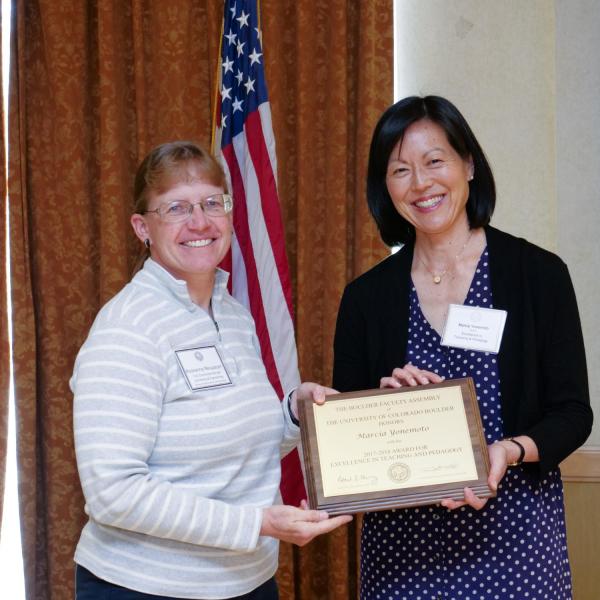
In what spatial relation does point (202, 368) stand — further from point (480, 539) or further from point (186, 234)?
point (480, 539)

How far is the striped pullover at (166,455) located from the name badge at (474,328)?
0.54 metres

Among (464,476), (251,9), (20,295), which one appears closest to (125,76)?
(251,9)

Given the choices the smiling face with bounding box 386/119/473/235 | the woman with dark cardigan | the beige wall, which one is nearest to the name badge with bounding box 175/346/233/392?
the woman with dark cardigan

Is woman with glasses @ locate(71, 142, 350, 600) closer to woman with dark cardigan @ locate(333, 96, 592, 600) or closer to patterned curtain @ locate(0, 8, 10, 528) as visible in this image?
woman with dark cardigan @ locate(333, 96, 592, 600)

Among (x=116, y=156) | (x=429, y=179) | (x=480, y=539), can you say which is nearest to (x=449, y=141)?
(x=429, y=179)

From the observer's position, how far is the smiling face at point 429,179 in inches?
89.8

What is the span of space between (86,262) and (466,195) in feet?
7.06

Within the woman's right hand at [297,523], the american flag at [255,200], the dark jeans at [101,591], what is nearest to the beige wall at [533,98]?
the american flag at [255,200]

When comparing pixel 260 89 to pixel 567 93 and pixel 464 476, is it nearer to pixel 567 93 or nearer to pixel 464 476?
pixel 567 93

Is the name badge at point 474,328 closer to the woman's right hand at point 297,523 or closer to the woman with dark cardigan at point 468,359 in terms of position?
the woman with dark cardigan at point 468,359

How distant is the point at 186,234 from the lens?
6.96ft

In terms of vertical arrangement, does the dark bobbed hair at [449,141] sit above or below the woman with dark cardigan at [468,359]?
above

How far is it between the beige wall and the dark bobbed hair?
1638 millimetres

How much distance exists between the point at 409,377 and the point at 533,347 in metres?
0.35
